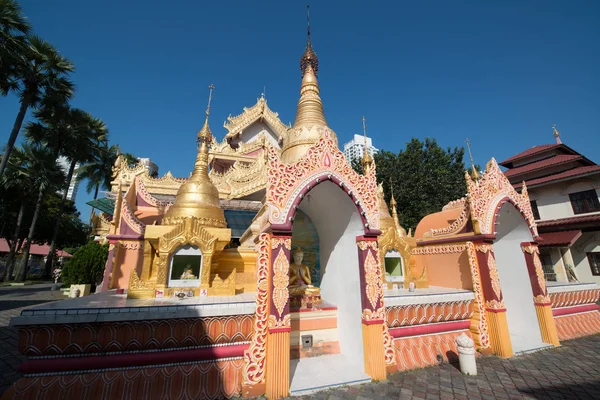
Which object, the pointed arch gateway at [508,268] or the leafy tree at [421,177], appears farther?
the leafy tree at [421,177]

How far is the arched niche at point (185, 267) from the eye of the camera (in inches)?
241

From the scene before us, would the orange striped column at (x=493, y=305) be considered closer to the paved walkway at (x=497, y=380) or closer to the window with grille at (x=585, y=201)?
the paved walkway at (x=497, y=380)

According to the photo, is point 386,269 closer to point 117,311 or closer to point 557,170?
point 117,311

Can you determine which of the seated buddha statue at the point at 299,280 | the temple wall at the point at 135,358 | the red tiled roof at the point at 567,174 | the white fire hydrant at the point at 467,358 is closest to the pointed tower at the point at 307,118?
the seated buddha statue at the point at 299,280

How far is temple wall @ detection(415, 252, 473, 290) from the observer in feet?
24.3

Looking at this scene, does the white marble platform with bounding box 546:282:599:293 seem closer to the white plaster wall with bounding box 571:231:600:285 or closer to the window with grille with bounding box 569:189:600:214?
the white plaster wall with bounding box 571:231:600:285

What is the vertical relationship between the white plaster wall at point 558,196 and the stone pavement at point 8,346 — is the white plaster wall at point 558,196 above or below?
above

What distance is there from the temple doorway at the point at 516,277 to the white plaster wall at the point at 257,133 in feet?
56.6

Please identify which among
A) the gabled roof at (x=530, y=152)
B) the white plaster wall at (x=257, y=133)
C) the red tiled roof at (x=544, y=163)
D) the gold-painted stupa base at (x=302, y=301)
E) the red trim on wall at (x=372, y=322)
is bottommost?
the red trim on wall at (x=372, y=322)

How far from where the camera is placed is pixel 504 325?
6477 millimetres

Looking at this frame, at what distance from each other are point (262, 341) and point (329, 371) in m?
1.63

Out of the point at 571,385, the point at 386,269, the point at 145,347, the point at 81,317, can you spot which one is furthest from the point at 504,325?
the point at 81,317

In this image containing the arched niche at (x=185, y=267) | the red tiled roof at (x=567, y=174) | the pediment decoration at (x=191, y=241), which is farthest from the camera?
the red tiled roof at (x=567, y=174)

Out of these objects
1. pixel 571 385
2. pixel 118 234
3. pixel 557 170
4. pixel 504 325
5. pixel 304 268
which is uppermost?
pixel 557 170
